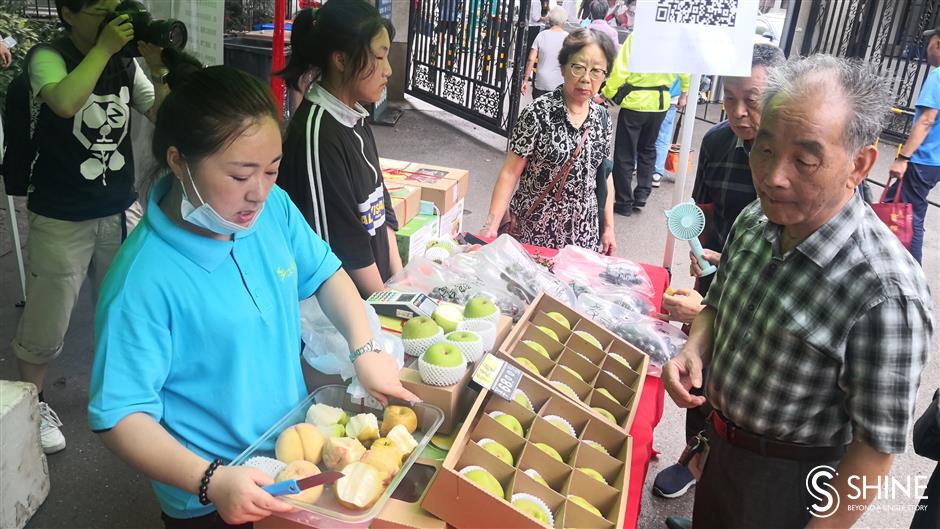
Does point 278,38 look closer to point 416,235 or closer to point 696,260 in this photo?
point 416,235

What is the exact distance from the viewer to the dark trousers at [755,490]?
159 cm

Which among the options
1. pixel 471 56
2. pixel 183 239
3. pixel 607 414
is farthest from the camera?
pixel 471 56

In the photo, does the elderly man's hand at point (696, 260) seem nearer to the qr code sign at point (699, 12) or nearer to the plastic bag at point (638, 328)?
the plastic bag at point (638, 328)

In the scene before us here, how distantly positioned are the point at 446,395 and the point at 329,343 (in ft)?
1.25

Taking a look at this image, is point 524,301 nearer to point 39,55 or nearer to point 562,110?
point 562,110

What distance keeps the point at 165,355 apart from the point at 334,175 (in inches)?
37.9

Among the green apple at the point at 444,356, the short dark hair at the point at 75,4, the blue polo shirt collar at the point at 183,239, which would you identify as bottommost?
the green apple at the point at 444,356

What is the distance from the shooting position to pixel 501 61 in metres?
7.56

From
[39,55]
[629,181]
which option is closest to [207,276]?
[39,55]

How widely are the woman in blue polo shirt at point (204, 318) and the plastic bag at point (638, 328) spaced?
3.15 feet

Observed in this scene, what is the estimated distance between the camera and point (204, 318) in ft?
3.99

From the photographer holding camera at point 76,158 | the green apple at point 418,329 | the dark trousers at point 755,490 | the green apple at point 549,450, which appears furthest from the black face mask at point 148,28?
the dark trousers at point 755,490

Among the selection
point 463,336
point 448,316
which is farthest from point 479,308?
point 463,336

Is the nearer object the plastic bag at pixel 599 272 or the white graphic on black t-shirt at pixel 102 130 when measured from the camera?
the white graphic on black t-shirt at pixel 102 130
